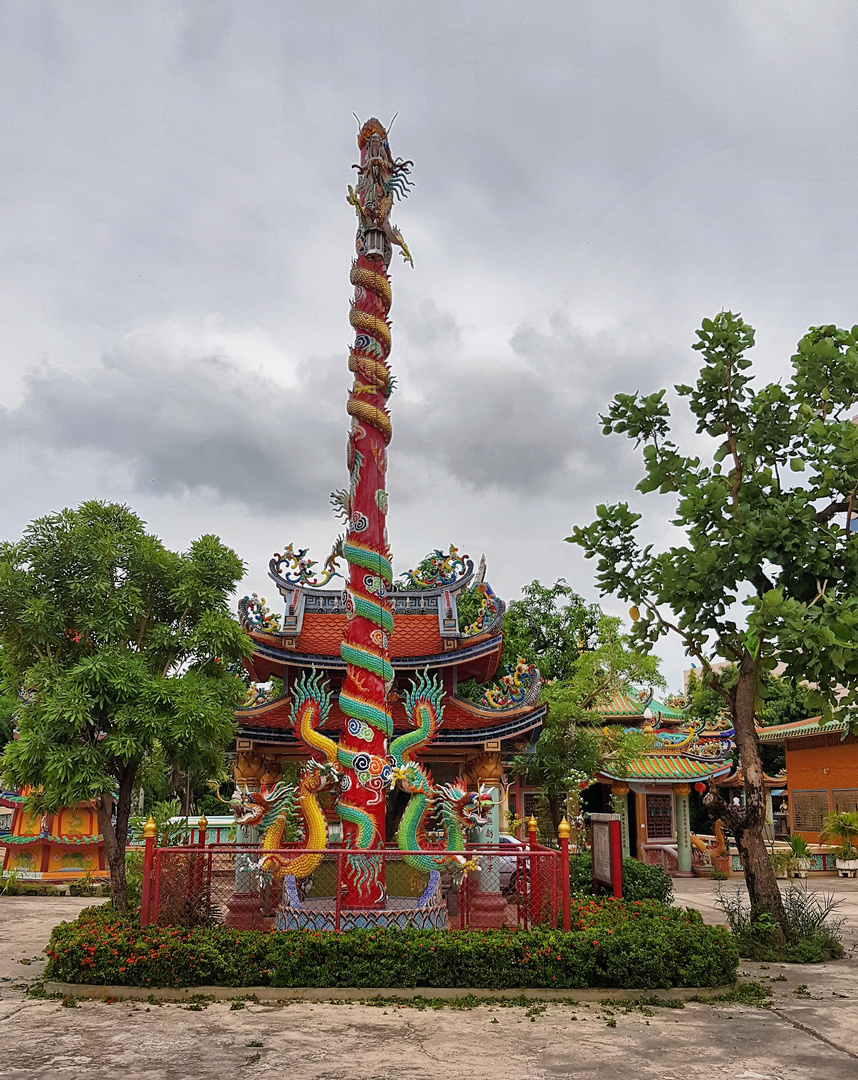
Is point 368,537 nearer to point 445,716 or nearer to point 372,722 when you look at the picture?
point 372,722

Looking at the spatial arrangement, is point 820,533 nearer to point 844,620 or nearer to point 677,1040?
point 844,620

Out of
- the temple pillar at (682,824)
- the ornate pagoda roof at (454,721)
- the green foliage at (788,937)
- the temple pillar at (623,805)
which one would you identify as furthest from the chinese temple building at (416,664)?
the temple pillar at (682,824)

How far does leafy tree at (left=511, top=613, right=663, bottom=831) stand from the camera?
19484 mm

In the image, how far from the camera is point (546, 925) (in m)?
9.34

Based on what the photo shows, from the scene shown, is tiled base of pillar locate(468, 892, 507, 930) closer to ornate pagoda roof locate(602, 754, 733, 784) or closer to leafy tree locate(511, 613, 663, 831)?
leafy tree locate(511, 613, 663, 831)

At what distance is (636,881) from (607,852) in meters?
3.30

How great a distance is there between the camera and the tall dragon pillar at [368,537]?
10586 mm

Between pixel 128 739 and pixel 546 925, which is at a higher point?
pixel 128 739

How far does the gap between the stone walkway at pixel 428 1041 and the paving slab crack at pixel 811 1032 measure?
0.03 m

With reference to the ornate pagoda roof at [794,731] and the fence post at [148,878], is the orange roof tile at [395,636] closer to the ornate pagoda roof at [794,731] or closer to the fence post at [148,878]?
the fence post at [148,878]

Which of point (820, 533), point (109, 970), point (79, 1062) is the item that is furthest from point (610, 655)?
point (79, 1062)

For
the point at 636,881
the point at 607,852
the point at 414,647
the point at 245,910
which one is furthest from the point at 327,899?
the point at 414,647

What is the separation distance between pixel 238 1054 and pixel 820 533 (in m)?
8.91

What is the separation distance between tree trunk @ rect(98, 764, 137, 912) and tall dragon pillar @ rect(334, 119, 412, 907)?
3.01 meters
